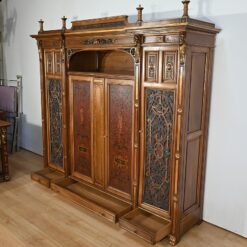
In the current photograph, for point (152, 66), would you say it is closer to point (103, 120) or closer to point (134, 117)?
point (134, 117)

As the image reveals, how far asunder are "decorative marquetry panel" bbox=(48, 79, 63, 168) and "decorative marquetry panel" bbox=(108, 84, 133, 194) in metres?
0.83

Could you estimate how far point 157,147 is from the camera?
104 inches

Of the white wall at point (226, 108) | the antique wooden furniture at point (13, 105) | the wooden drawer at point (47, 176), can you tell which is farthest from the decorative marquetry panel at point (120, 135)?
the antique wooden furniture at point (13, 105)

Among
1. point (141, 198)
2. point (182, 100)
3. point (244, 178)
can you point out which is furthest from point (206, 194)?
point (182, 100)

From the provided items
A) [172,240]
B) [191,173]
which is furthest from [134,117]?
[172,240]

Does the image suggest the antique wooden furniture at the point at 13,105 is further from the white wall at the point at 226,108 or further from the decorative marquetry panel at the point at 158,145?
the decorative marquetry panel at the point at 158,145

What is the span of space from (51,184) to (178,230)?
162 centimetres

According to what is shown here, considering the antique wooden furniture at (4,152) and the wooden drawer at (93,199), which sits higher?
the antique wooden furniture at (4,152)

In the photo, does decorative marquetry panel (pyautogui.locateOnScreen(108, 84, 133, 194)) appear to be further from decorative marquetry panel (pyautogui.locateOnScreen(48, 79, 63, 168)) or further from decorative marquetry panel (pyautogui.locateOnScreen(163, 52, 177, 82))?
decorative marquetry panel (pyautogui.locateOnScreen(48, 79, 63, 168))

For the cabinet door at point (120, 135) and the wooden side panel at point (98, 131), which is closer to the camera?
the cabinet door at point (120, 135)

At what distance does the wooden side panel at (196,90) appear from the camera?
2448 mm

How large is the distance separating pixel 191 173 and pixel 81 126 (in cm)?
133

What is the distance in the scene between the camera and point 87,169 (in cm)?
340

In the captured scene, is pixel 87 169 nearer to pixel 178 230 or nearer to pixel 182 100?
pixel 178 230
